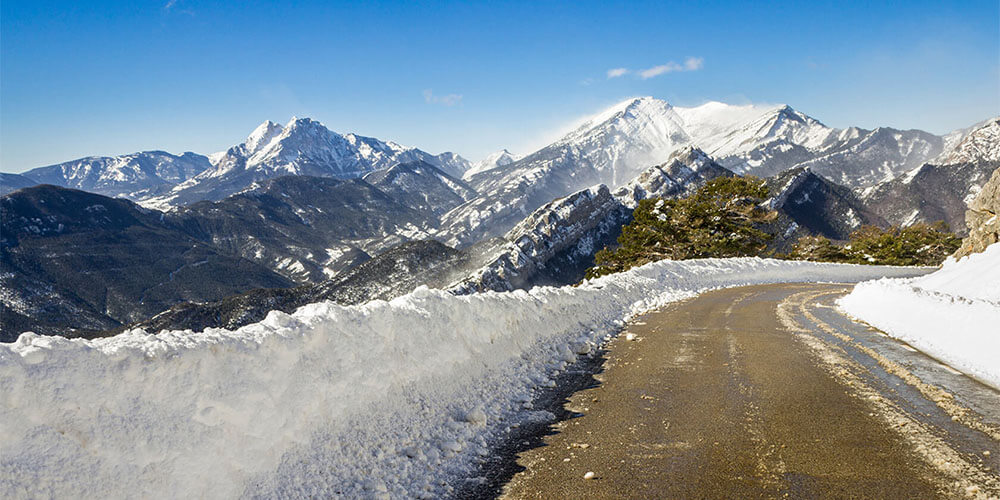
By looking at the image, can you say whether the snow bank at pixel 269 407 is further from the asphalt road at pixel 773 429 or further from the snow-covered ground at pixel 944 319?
the snow-covered ground at pixel 944 319

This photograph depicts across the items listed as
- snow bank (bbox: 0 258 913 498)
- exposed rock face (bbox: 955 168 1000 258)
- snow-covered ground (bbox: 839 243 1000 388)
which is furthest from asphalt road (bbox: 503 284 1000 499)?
exposed rock face (bbox: 955 168 1000 258)

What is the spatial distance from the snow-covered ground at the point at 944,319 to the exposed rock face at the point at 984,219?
12.6 meters

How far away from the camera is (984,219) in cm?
3156

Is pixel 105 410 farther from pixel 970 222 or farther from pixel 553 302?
pixel 970 222

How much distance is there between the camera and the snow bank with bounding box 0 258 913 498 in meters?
3.99

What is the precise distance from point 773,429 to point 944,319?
Result: 27.8 feet

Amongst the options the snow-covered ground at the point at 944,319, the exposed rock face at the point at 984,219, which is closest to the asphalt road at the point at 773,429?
the snow-covered ground at the point at 944,319

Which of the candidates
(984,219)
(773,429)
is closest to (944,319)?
(773,429)

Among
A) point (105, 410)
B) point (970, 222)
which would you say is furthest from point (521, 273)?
point (105, 410)

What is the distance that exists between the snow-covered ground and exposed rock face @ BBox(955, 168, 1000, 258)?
41.4 ft

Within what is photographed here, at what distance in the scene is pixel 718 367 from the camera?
9.63m

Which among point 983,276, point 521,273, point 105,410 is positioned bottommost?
point 521,273

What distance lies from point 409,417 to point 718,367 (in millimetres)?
5895

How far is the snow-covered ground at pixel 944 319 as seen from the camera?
9414 millimetres
